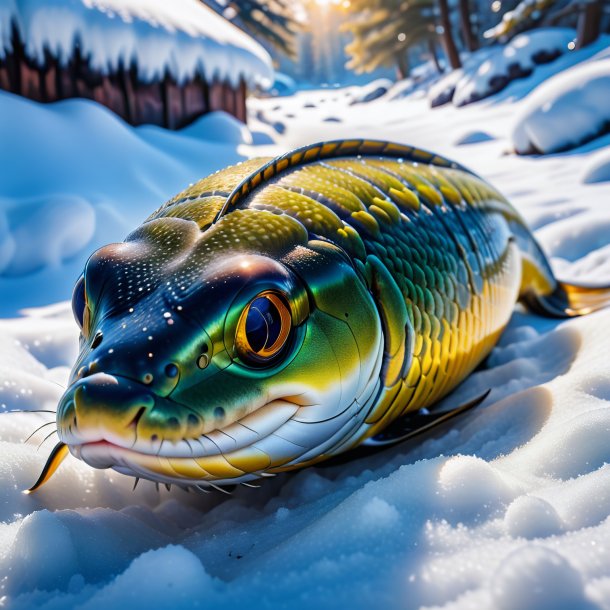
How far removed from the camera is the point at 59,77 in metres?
4.83

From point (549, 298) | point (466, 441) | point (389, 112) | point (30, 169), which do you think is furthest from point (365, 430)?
point (389, 112)

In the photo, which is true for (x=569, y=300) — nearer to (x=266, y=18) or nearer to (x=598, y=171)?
(x=598, y=171)

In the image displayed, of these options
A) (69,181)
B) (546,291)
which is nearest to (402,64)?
(69,181)

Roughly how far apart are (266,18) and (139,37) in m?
13.6

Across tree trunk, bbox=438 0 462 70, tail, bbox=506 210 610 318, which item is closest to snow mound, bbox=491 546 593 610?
tail, bbox=506 210 610 318

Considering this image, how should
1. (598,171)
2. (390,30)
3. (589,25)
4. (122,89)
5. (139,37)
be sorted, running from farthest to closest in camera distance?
(390,30) < (589,25) < (122,89) < (139,37) < (598,171)

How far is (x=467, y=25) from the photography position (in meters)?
15.8

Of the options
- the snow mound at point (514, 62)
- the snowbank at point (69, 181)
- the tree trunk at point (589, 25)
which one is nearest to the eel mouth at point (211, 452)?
the snowbank at point (69, 181)

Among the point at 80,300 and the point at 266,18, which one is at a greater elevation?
the point at 80,300

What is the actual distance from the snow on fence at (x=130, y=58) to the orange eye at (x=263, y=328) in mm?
4454

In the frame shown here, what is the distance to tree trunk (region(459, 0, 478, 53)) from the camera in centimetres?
1552

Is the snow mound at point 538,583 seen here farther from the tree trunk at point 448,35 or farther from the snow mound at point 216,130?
the tree trunk at point 448,35

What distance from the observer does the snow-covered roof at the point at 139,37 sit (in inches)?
178

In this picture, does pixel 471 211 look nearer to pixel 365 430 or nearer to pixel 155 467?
pixel 365 430
